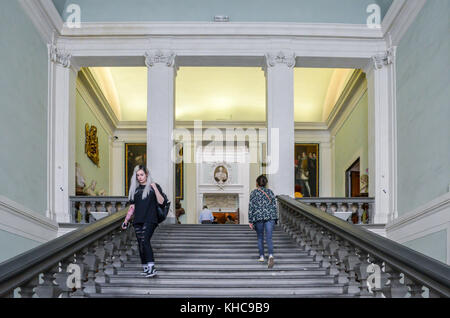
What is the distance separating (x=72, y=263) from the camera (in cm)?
623

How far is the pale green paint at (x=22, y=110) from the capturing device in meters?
10.9

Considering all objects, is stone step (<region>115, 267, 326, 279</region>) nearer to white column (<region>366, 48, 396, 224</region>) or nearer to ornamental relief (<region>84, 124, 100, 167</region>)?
white column (<region>366, 48, 396, 224</region>)

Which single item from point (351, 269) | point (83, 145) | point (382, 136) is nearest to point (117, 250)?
point (351, 269)

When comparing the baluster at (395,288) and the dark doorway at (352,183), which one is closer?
the baluster at (395,288)

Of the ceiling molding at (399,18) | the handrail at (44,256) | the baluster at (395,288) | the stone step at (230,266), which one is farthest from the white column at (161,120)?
the baluster at (395,288)

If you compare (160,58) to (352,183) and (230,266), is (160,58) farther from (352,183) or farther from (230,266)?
(352,183)

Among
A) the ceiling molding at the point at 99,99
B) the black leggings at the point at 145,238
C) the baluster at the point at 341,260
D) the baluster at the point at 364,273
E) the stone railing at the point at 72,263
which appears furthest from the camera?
the ceiling molding at the point at 99,99

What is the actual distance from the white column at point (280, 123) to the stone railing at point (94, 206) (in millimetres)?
3701

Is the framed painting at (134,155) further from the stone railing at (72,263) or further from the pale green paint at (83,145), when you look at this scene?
the stone railing at (72,263)

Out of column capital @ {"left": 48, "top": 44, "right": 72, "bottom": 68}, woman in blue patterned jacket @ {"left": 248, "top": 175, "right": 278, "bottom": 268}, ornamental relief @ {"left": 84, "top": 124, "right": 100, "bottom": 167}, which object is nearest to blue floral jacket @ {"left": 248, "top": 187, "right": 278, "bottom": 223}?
woman in blue patterned jacket @ {"left": 248, "top": 175, "right": 278, "bottom": 268}

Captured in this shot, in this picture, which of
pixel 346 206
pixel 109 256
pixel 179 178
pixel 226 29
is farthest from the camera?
pixel 179 178

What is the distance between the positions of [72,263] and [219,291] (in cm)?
170
